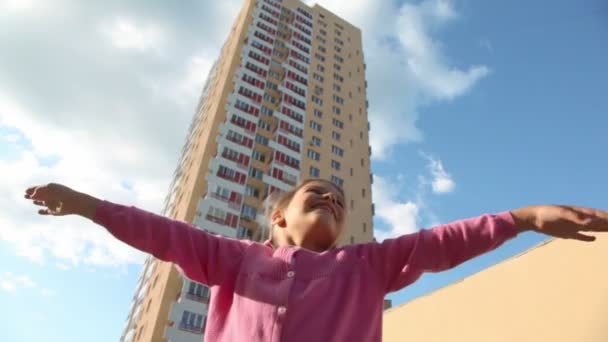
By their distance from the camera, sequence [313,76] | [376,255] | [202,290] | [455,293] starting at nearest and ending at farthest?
[376,255]
[455,293]
[202,290]
[313,76]

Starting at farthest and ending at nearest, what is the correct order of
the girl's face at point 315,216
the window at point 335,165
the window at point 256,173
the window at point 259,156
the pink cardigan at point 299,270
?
the window at point 335,165
the window at point 259,156
the window at point 256,173
the girl's face at point 315,216
the pink cardigan at point 299,270

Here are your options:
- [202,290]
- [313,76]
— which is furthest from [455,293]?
[313,76]

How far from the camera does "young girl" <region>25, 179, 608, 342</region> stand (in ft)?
5.07

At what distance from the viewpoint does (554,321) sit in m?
2.81

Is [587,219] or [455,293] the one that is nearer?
[587,219]

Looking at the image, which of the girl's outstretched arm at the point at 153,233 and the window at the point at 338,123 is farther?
the window at the point at 338,123

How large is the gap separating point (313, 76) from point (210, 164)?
1617 cm

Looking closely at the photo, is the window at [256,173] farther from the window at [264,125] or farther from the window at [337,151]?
the window at [337,151]

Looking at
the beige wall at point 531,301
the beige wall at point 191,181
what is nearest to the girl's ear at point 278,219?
the beige wall at point 531,301

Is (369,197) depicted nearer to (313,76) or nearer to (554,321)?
(313,76)

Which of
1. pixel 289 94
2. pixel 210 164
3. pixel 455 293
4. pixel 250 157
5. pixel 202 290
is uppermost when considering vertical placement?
pixel 289 94

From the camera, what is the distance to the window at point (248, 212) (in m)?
29.6

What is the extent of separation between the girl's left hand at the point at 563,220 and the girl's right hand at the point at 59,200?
5.11 feet

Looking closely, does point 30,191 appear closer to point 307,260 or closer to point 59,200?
point 59,200
